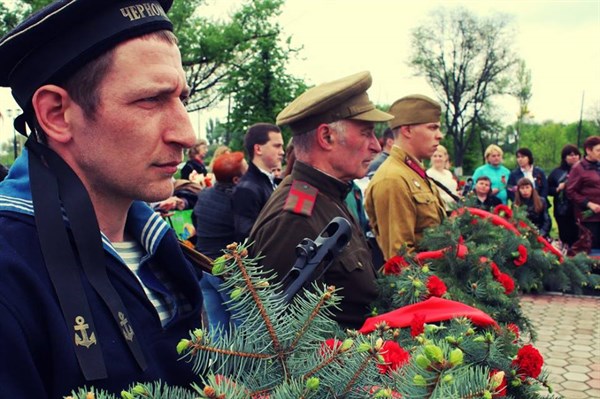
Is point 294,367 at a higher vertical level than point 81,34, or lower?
lower

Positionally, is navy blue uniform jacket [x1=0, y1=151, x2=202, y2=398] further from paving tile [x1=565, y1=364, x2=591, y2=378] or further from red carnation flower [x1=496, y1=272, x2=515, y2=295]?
paving tile [x1=565, y1=364, x2=591, y2=378]

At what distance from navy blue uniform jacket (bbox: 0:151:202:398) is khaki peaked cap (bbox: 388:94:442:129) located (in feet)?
12.4

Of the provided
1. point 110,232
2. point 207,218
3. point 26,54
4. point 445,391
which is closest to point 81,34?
point 26,54

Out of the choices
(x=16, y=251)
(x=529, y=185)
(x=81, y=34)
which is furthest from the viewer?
(x=529, y=185)

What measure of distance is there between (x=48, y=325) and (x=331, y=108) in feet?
8.19

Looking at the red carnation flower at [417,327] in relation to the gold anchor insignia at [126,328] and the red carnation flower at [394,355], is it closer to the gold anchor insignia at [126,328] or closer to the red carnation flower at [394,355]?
the red carnation flower at [394,355]

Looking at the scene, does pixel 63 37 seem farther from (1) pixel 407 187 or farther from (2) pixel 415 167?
(2) pixel 415 167

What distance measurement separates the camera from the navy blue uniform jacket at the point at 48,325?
109cm

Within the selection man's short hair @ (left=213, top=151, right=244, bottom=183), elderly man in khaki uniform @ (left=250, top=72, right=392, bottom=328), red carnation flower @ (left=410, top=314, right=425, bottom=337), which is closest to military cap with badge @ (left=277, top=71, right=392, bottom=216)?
elderly man in khaki uniform @ (left=250, top=72, right=392, bottom=328)

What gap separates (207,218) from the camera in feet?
17.9

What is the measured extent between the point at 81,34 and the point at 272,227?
186 cm

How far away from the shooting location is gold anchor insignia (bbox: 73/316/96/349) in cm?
115

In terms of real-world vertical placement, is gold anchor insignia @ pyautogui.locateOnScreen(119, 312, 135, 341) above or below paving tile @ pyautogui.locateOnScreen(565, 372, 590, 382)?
above

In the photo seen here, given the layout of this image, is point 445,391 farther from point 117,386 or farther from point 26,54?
point 26,54
